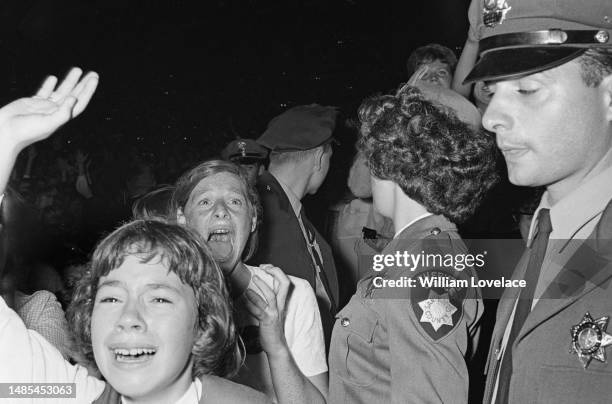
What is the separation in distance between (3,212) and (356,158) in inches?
43.1

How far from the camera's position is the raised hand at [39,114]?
1.02 meters

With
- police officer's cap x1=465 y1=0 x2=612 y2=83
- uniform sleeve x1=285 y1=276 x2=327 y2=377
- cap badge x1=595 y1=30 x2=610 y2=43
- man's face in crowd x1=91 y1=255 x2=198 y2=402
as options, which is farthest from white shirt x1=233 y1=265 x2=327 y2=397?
cap badge x1=595 y1=30 x2=610 y2=43

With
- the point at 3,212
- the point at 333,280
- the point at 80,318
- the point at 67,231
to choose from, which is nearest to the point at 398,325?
the point at 80,318

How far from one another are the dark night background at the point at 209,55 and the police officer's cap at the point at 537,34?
1153 millimetres

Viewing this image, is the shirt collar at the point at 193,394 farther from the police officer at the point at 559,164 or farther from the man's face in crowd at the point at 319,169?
the man's face in crowd at the point at 319,169

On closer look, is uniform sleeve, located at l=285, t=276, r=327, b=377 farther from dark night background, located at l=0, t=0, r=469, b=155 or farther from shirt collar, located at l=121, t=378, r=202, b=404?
dark night background, located at l=0, t=0, r=469, b=155

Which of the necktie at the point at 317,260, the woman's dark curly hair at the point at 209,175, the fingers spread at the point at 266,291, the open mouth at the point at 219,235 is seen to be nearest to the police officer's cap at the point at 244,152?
the necktie at the point at 317,260

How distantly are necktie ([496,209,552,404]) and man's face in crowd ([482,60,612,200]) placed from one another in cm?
7

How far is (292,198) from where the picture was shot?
1854 mm

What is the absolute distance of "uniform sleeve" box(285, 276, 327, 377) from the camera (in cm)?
147

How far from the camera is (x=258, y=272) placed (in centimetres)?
151

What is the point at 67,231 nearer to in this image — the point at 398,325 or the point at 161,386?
the point at 161,386

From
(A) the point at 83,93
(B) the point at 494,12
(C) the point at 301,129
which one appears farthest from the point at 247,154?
(B) the point at 494,12

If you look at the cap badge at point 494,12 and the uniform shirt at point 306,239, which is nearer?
the cap badge at point 494,12
